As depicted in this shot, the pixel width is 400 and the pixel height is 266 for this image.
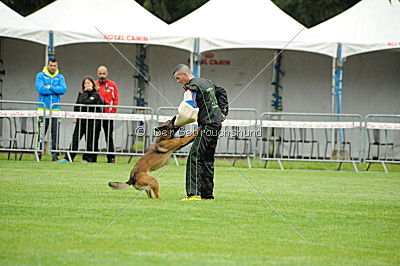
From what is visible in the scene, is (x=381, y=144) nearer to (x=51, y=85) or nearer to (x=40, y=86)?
(x=51, y=85)

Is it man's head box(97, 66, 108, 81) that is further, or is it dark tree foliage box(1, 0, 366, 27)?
dark tree foliage box(1, 0, 366, 27)

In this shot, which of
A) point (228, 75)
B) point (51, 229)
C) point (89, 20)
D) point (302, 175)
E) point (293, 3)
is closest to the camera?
point (51, 229)

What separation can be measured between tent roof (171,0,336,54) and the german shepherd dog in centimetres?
978

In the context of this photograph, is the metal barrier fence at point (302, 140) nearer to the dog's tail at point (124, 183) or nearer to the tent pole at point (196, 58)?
the tent pole at point (196, 58)

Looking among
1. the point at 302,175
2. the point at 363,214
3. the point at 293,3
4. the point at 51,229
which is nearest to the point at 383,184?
the point at 302,175

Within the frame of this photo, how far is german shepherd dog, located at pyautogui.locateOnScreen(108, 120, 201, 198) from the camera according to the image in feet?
28.5

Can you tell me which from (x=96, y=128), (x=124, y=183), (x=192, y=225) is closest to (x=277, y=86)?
(x=96, y=128)

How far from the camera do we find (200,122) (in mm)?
8961

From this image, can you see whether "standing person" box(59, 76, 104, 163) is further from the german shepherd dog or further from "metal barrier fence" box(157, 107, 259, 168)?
the german shepherd dog

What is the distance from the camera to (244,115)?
20.4 metres

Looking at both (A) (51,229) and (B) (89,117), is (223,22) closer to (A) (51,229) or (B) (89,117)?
(B) (89,117)

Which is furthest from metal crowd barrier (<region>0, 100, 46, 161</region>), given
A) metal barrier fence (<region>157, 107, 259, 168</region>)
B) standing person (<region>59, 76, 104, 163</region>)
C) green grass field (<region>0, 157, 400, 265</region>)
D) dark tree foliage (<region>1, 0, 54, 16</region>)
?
dark tree foliage (<region>1, 0, 54, 16</region>)

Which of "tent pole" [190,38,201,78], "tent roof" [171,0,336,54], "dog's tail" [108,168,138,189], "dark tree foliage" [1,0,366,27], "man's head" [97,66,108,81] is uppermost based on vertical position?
"dark tree foliage" [1,0,366,27]

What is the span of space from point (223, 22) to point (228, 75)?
1900 millimetres
